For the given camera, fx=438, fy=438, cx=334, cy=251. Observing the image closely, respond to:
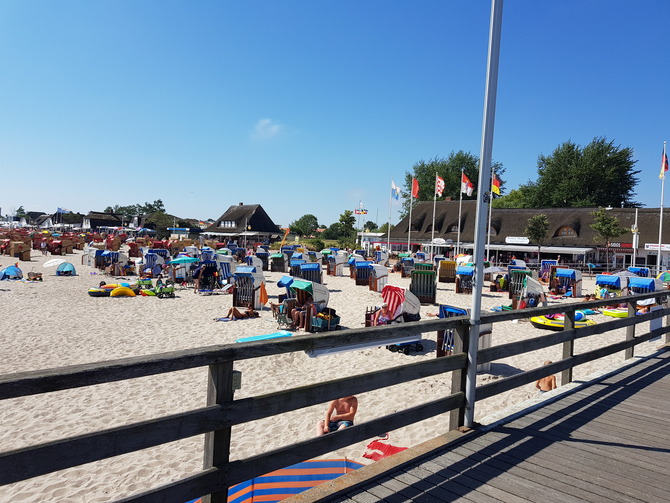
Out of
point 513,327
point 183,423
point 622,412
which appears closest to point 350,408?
point 622,412

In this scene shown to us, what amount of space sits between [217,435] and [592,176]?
60447 millimetres

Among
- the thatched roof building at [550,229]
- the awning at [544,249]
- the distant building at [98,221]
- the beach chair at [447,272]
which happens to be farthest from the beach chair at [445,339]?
the distant building at [98,221]

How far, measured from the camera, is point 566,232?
39.8 m

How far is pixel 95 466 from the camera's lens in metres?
5.06

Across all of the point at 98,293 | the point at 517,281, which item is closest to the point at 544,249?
the point at 517,281

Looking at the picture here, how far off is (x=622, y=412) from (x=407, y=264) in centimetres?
2381

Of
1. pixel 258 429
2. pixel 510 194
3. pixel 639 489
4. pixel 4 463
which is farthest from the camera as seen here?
pixel 510 194

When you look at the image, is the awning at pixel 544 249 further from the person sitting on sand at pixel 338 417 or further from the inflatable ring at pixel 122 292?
the person sitting on sand at pixel 338 417

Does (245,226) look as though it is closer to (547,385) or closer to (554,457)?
(547,385)

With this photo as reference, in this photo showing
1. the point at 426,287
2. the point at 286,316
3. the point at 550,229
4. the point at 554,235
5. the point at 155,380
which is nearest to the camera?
the point at 155,380

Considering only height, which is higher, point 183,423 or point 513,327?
point 183,423

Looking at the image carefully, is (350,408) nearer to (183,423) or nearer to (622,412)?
(622,412)

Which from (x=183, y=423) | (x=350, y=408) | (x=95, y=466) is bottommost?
(x=95, y=466)

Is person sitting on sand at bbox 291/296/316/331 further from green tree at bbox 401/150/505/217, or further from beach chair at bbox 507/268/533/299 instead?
green tree at bbox 401/150/505/217
